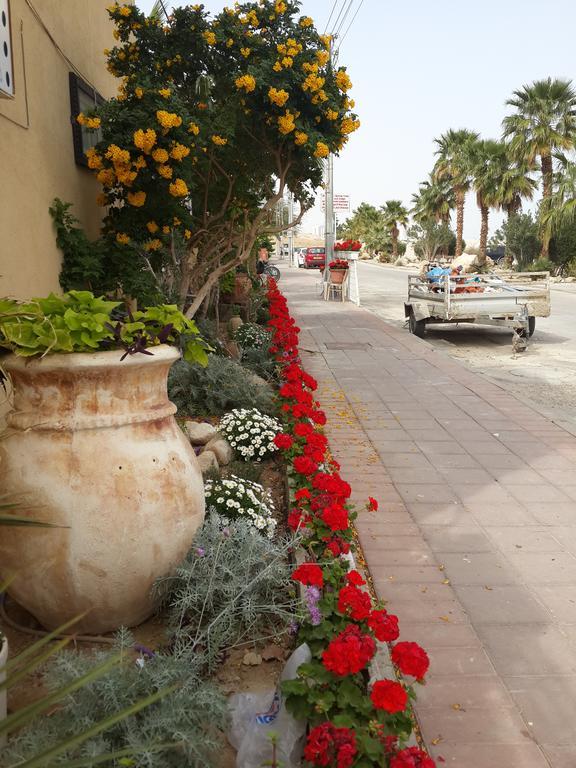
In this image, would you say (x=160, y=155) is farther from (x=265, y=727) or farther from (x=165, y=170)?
(x=265, y=727)

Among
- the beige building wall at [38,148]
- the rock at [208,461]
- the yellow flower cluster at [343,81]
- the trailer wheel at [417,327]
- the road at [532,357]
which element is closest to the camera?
the beige building wall at [38,148]

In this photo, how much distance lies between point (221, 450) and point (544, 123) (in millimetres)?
35704

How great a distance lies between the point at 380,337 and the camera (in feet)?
40.5

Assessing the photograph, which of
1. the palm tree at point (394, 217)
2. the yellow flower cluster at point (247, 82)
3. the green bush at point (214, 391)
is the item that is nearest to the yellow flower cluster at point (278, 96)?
the yellow flower cluster at point (247, 82)

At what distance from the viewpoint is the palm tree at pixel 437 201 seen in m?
52.5

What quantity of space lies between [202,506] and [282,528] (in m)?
1.11

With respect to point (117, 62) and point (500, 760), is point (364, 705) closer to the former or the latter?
point (500, 760)

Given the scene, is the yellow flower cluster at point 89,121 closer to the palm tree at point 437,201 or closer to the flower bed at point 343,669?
the flower bed at point 343,669

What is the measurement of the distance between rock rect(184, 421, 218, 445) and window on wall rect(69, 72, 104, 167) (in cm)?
246

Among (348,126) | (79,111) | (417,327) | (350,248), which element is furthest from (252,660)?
(350,248)

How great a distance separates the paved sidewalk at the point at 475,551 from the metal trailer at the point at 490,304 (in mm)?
3871

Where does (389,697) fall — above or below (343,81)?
below

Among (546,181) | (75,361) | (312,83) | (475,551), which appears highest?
(546,181)

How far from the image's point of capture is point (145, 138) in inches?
200
